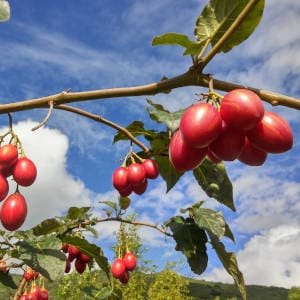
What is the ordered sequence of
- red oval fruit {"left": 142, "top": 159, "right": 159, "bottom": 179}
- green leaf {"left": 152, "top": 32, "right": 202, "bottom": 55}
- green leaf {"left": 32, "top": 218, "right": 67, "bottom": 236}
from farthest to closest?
1. green leaf {"left": 32, "top": 218, "right": 67, "bottom": 236}
2. red oval fruit {"left": 142, "top": 159, "right": 159, "bottom": 179}
3. green leaf {"left": 152, "top": 32, "right": 202, "bottom": 55}

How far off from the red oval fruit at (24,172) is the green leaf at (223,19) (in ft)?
3.26

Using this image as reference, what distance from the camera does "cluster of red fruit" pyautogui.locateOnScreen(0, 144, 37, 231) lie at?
2281 mm

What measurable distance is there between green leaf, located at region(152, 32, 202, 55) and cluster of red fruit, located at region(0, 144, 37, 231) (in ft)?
2.99

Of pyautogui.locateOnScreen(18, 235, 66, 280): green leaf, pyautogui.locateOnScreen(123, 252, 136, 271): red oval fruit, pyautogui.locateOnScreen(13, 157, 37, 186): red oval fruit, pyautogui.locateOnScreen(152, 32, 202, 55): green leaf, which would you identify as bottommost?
pyautogui.locateOnScreen(18, 235, 66, 280): green leaf

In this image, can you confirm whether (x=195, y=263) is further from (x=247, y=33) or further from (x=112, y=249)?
(x=112, y=249)

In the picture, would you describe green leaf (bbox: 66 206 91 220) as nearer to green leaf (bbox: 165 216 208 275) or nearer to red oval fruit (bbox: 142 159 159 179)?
green leaf (bbox: 165 216 208 275)

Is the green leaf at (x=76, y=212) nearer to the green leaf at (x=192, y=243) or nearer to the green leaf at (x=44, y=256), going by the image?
the green leaf at (x=192, y=243)

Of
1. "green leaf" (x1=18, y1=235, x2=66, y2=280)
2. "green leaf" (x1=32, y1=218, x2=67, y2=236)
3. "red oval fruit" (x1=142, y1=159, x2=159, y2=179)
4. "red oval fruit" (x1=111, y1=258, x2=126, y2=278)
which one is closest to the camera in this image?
"green leaf" (x1=18, y1=235, x2=66, y2=280)

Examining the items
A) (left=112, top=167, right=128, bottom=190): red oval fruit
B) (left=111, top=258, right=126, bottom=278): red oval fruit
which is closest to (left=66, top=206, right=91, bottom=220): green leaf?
(left=111, top=258, right=126, bottom=278): red oval fruit

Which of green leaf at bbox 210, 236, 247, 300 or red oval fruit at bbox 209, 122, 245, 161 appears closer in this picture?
red oval fruit at bbox 209, 122, 245, 161

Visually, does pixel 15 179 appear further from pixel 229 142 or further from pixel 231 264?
pixel 231 264

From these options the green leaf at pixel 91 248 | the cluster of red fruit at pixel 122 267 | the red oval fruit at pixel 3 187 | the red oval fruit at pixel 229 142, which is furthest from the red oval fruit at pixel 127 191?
the cluster of red fruit at pixel 122 267

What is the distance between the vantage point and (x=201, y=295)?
8462 centimetres

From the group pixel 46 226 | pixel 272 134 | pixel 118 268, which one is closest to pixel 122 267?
pixel 118 268
